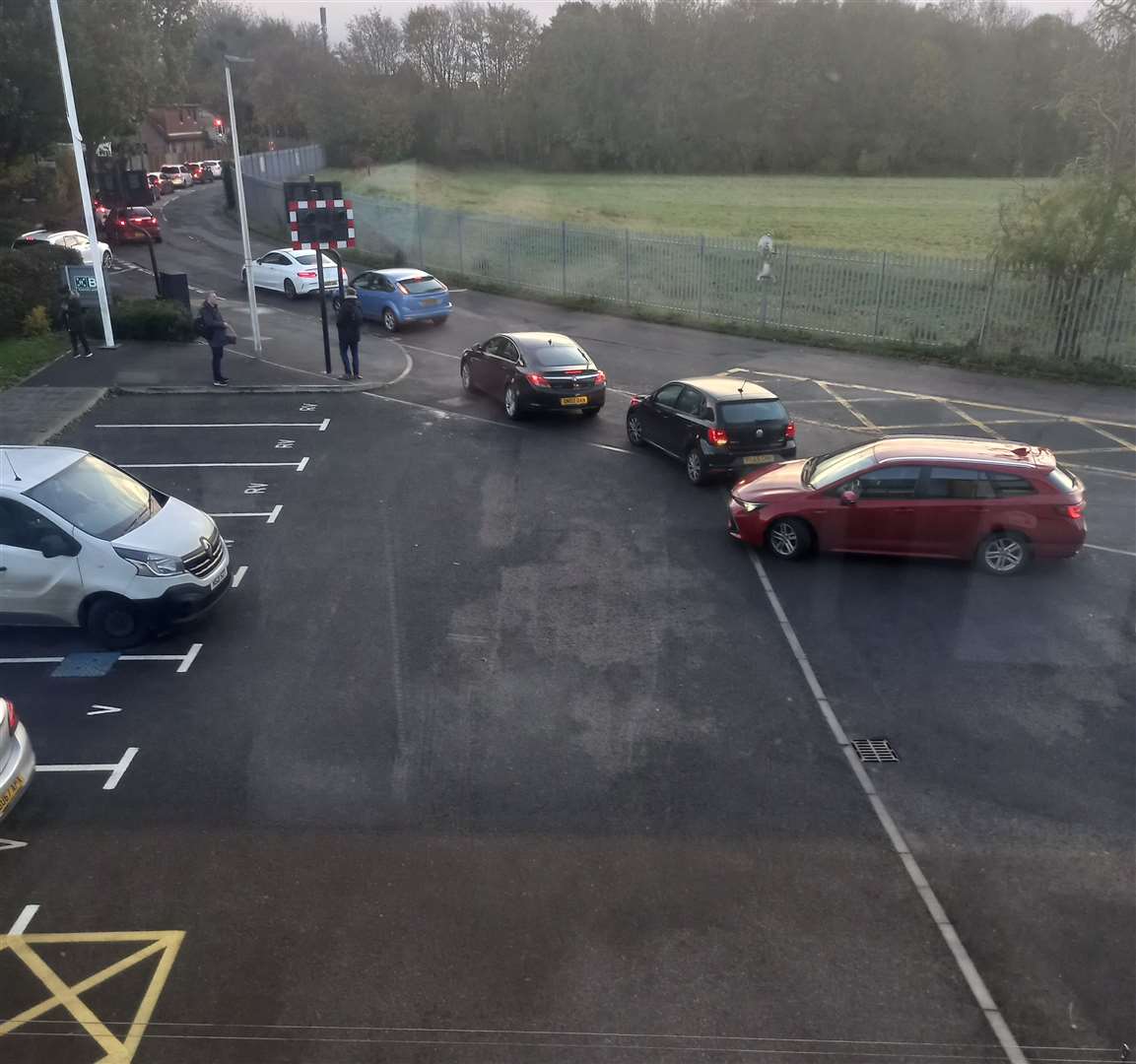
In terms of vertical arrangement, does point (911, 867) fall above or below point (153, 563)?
below

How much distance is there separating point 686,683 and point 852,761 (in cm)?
172

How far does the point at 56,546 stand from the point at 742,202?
49.9m

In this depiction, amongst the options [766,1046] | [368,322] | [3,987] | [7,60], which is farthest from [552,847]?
[7,60]

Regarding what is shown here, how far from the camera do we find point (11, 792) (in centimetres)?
700

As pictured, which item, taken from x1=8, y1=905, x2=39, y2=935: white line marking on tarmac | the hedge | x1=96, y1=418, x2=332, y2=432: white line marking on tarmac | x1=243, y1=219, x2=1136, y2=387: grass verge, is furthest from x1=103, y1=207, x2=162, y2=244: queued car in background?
x1=8, y1=905, x2=39, y2=935: white line marking on tarmac

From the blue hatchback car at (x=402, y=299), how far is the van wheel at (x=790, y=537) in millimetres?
15321

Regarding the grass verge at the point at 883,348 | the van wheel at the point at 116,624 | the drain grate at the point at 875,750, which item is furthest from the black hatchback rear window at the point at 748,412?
the grass verge at the point at 883,348

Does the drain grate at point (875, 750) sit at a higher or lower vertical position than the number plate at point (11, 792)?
lower

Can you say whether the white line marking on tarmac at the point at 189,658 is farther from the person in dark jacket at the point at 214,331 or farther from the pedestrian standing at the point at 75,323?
the pedestrian standing at the point at 75,323

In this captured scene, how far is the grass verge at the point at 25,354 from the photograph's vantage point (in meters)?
19.8

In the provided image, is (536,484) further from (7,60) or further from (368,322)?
(7,60)

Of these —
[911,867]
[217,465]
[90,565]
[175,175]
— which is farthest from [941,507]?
[175,175]

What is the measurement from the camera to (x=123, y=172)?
2597 centimetres

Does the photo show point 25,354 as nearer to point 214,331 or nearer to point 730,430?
point 214,331
